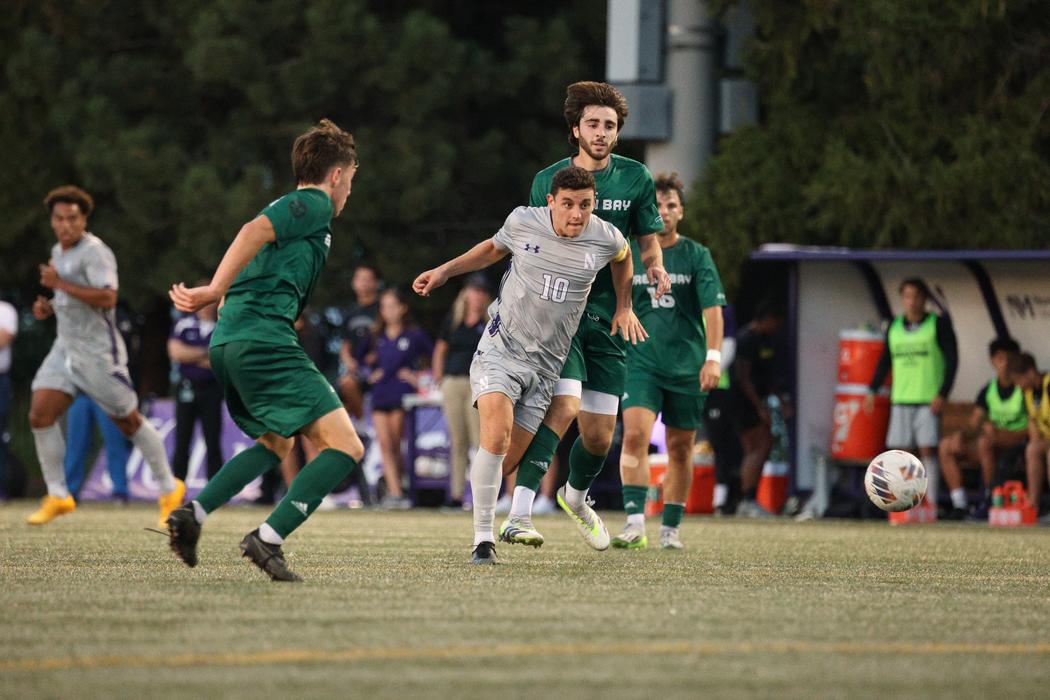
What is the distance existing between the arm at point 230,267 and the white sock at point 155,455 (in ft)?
17.6

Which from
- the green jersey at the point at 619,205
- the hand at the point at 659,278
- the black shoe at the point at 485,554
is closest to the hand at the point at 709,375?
the green jersey at the point at 619,205

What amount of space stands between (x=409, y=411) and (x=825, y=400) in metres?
4.25

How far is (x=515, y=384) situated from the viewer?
905cm

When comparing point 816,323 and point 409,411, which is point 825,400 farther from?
point 409,411

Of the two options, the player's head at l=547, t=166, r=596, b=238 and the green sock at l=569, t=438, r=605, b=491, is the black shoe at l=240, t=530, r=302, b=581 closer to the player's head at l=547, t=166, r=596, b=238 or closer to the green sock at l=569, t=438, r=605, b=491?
the player's head at l=547, t=166, r=596, b=238

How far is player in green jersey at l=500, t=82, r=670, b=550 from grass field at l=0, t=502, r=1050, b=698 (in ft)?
1.30

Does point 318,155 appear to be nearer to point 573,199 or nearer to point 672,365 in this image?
point 573,199

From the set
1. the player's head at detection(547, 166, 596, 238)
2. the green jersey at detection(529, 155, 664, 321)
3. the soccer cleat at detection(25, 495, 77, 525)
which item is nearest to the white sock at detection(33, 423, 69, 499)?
the soccer cleat at detection(25, 495, 77, 525)

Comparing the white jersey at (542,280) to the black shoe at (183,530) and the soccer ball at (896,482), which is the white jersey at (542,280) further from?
the soccer ball at (896,482)

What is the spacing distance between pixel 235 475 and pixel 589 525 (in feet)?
8.24

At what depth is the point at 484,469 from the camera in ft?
29.6

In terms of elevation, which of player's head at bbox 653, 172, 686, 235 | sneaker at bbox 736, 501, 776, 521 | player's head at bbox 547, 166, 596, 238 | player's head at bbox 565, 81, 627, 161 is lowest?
sneaker at bbox 736, 501, 776, 521

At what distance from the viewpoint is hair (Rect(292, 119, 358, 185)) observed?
312 inches

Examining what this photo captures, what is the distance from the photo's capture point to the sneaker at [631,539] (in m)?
10.8
